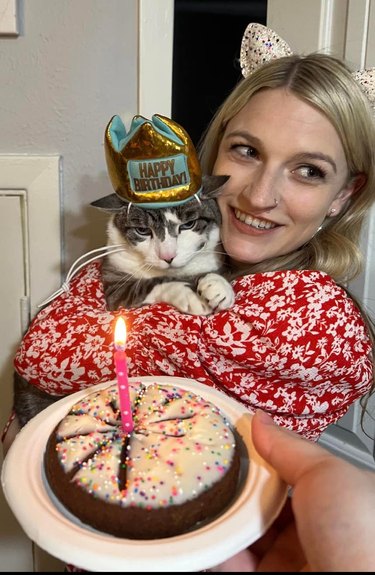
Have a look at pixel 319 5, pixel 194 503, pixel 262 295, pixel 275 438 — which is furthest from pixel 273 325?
pixel 319 5

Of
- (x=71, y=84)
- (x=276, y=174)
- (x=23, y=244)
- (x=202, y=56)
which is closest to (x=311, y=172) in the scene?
(x=276, y=174)

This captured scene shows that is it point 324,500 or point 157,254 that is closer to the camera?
point 324,500

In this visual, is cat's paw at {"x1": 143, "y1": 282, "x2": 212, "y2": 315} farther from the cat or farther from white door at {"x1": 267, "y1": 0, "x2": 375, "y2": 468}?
white door at {"x1": 267, "y1": 0, "x2": 375, "y2": 468}

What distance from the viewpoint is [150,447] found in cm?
57

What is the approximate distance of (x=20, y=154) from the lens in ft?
4.33

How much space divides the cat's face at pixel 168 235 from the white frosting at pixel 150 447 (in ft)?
1.66

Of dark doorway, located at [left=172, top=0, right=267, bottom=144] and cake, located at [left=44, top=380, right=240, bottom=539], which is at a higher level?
dark doorway, located at [left=172, top=0, right=267, bottom=144]

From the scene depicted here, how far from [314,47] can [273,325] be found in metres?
0.89

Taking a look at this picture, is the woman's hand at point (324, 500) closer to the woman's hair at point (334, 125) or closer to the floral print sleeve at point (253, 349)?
the floral print sleeve at point (253, 349)

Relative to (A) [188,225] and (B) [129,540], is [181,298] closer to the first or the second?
(A) [188,225]

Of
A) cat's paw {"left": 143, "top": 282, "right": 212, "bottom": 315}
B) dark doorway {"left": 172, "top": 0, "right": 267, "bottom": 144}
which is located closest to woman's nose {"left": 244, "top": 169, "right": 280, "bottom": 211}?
cat's paw {"left": 143, "top": 282, "right": 212, "bottom": 315}

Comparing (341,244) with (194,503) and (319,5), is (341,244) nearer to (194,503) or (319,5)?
(319,5)

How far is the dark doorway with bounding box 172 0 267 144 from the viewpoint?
6.64 feet

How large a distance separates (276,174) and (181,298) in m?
0.31
